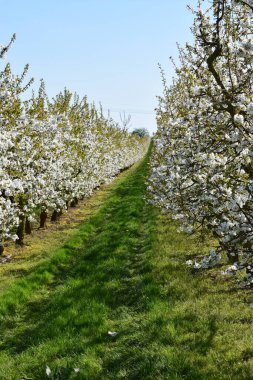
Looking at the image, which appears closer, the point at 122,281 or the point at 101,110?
the point at 122,281

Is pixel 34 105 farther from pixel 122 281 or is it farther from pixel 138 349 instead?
pixel 138 349

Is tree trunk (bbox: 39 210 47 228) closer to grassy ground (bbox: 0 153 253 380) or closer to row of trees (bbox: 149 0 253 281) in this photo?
grassy ground (bbox: 0 153 253 380)

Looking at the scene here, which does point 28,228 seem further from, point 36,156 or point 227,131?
point 227,131

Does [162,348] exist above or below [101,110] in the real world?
below

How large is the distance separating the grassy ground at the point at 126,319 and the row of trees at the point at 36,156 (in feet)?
9.28

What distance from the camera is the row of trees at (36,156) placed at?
13875mm

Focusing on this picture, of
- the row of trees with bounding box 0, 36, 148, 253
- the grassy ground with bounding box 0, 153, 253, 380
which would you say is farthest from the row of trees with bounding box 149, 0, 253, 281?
the row of trees with bounding box 0, 36, 148, 253

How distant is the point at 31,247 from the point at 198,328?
11657mm

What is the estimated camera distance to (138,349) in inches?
329

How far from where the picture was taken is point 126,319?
9.93 metres

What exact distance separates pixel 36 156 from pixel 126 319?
975cm

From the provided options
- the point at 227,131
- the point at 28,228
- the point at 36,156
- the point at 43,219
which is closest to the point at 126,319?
the point at 227,131

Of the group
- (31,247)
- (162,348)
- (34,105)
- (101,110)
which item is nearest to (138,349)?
(162,348)

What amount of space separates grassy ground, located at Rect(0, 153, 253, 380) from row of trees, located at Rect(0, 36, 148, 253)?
9.28 ft
